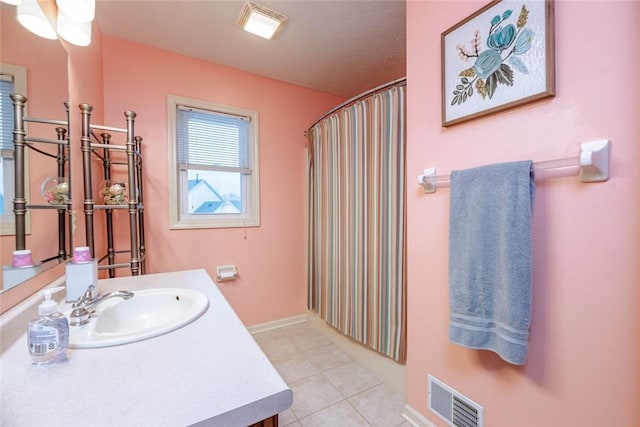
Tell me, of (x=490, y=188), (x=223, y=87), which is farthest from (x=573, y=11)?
(x=223, y=87)

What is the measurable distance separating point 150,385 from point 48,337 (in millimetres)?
290

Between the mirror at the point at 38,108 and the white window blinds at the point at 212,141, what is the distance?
1.04 meters

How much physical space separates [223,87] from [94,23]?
0.84m

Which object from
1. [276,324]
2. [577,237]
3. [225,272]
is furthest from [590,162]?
[276,324]

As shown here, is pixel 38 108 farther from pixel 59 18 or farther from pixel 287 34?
pixel 287 34

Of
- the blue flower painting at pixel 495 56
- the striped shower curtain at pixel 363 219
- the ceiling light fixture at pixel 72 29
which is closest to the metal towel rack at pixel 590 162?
the blue flower painting at pixel 495 56

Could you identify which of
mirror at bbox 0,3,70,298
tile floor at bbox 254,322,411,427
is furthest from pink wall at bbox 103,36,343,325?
mirror at bbox 0,3,70,298

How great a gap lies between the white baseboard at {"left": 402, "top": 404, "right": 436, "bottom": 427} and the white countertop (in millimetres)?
1109

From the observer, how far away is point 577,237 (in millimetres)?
797

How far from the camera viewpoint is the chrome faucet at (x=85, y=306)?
814 mm

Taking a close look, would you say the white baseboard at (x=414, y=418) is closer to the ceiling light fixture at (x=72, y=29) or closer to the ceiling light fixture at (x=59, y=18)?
the ceiling light fixture at (x=59, y=18)

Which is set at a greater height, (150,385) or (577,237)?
(577,237)

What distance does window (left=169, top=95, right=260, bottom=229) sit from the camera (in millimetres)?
2086

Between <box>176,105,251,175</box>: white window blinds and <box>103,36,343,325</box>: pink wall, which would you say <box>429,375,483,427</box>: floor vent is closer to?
<box>103,36,343,325</box>: pink wall
